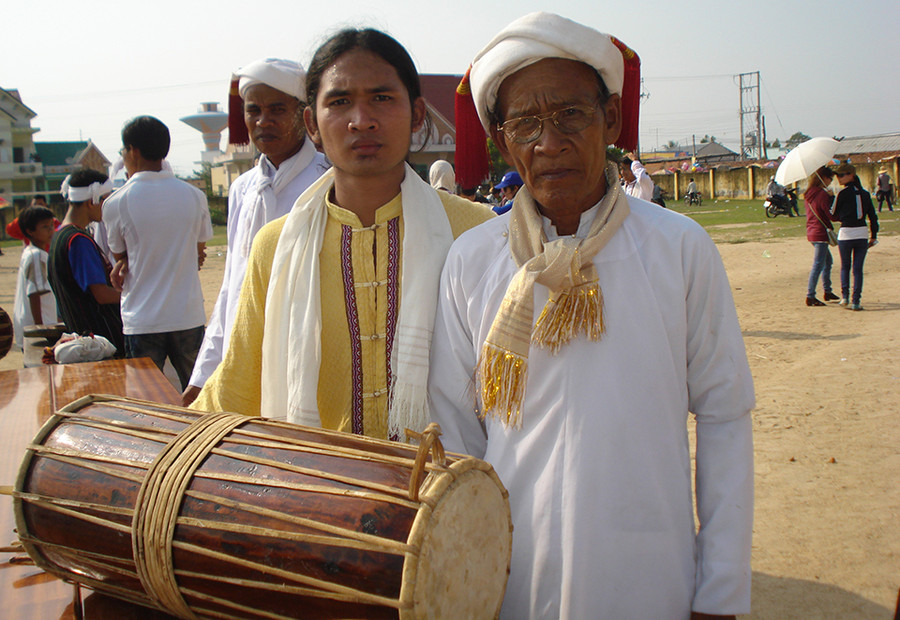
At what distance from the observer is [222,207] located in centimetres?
4016

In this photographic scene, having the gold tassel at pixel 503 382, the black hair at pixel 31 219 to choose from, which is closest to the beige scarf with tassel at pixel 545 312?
the gold tassel at pixel 503 382

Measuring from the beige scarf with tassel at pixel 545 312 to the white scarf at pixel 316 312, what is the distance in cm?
22

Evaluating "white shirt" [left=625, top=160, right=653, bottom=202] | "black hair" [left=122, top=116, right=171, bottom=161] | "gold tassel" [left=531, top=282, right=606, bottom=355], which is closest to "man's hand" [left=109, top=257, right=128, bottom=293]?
"black hair" [left=122, top=116, right=171, bottom=161]

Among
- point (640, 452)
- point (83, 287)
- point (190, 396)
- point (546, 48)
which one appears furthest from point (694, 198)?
point (640, 452)

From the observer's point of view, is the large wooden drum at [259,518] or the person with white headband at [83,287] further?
the person with white headband at [83,287]

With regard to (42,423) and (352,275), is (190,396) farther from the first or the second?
(352,275)

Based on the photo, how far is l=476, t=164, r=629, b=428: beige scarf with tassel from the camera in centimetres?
145

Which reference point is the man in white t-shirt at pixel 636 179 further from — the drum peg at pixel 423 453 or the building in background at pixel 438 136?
the building in background at pixel 438 136

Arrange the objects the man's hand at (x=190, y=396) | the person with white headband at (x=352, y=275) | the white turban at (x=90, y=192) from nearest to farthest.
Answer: the person with white headband at (x=352, y=275) → the man's hand at (x=190, y=396) → the white turban at (x=90, y=192)

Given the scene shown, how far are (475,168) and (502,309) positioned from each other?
0.60m

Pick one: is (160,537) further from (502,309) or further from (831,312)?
(831,312)

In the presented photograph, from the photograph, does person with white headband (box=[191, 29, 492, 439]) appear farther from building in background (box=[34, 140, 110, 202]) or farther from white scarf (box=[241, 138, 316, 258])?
building in background (box=[34, 140, 110, 202])

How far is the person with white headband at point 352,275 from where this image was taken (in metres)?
1.74

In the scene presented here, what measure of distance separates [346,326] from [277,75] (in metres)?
1.11
